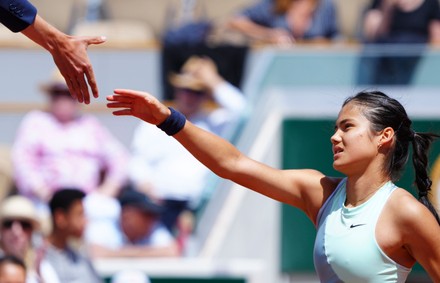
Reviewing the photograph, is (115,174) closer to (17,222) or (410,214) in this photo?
(17,222)

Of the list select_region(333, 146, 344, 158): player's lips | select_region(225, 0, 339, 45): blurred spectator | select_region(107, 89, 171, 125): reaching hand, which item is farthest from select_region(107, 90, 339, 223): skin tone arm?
select_region(225, 0, 339, 45): blurred spectator

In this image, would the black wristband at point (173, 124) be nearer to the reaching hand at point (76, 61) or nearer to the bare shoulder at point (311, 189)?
the reaching hand at point (76, 61)

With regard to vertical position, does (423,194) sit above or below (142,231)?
above

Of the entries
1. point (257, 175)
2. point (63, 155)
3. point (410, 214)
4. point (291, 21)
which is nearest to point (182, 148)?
point (63, 155)

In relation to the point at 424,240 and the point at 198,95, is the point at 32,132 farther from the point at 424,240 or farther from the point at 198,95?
the point at 424,240

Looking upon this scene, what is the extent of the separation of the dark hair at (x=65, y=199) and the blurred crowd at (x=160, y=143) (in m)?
0.03

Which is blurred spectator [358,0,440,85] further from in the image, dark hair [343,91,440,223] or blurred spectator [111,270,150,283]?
dark hair [343,91,440,223]

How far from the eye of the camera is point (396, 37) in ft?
29.0

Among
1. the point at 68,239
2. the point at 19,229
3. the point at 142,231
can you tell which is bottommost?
the point at 142,231

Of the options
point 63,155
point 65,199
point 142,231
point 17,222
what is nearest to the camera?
point 65,199

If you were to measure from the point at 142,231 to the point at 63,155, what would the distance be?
88 centimetres

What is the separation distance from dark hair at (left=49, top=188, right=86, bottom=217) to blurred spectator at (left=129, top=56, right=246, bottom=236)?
1.06 m

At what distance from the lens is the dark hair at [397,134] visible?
14.1 feet

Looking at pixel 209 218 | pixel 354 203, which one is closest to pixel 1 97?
pixel 209 218
